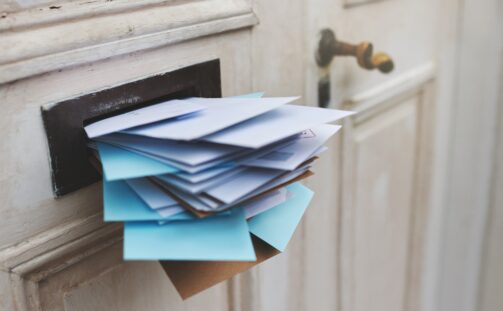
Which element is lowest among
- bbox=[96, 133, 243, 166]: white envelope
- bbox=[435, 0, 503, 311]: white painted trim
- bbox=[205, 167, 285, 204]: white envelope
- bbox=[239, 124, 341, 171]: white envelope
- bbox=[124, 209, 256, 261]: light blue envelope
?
bbox=[435, 0, 503, 311]: white painted trim

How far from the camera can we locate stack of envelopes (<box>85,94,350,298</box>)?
0.41m

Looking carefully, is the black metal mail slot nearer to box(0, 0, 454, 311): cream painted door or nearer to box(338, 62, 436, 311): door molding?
box(0, 0, 454, 311): cream painted door

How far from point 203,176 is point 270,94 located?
0.34 metres

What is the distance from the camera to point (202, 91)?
1.98 ft

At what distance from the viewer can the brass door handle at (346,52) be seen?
0.81 m

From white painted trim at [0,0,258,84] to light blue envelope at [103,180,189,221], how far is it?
108mm

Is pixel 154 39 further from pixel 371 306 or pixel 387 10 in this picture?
pixel 371 306

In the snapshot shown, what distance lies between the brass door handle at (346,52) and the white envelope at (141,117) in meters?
0.35

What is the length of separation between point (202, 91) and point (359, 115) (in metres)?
0.40

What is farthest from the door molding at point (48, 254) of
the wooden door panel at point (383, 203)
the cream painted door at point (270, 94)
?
the wooden door panel at point (383, 203)

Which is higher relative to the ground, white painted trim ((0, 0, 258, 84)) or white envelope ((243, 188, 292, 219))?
white painted trim ((0, 0, 258, 84))

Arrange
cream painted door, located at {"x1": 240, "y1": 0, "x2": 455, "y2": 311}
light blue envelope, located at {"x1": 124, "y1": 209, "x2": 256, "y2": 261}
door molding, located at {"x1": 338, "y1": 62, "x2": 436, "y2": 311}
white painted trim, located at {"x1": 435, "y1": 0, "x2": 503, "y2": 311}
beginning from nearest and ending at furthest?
light blue envelope, located at {"x1": 124, "y1": 209, "x2": 256, "y2": 261}, cream painted door, located at {"x1": 240, "y1": 0, "x2": 455, "y2": 311}, door molding, located at {"x1": 338, "y1": 62, "x2": 436, "y2": 311}, white painted trim, located at {"x1": 435, "y1": 0, "x2": 503, "y2": 311}

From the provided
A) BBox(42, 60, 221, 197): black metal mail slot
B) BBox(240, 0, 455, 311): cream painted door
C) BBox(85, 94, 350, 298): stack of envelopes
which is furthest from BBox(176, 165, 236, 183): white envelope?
BBox(240, 0, 455, 311): cream painted door

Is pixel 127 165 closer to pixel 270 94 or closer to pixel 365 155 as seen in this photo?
pixel 270 94
